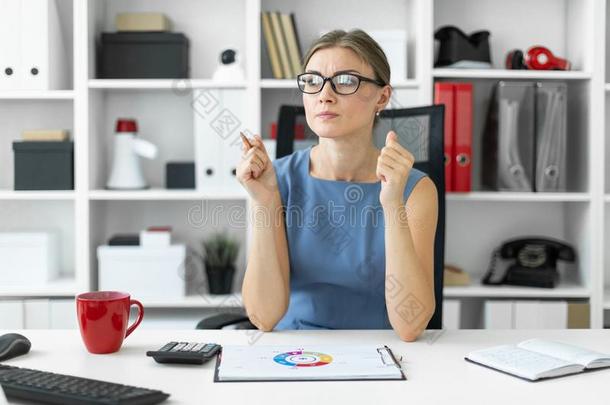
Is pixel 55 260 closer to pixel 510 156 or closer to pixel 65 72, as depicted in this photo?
pixel 65 72

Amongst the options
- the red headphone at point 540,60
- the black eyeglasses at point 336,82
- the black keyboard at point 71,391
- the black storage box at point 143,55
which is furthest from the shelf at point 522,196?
the black keyboard at point 71,391

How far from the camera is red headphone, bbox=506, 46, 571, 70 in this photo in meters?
2.82

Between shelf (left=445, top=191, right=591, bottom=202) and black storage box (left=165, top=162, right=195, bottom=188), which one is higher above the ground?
black storage box (left=165, top=162, right=195, bottom=188)

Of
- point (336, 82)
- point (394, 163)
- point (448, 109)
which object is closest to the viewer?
point (394, 163)

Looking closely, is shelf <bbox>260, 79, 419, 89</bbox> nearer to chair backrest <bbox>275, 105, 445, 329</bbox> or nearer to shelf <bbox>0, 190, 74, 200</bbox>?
chair backrest <bbox>275, 105, 445, 329</bbox>

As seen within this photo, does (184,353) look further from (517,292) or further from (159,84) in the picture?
(517,292)

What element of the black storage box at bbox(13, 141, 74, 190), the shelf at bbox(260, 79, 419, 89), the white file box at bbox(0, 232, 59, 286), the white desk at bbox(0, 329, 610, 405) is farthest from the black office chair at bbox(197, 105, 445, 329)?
the white file box at bbox(0, 232, 59, 286)

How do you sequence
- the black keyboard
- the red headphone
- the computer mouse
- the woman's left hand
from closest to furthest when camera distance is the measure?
the black keyboard < the computer mouse < the woman's left hand < the red headphone

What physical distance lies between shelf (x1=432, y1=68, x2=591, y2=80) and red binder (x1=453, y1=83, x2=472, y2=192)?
7 centimetres

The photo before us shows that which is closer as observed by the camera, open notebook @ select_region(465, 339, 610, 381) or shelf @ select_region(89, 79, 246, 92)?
open notebook @ select_region(465, 339, 610, 381)

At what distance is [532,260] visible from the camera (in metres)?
2.91

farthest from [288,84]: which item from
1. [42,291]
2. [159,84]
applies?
[42,291]

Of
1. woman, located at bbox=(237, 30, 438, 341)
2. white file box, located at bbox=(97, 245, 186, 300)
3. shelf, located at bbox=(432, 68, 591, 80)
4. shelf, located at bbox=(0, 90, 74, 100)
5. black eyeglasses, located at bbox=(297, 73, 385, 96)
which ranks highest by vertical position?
shelf, located at bbox=(432, 68, 591, 80)

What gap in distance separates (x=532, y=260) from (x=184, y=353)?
6.49 feet
